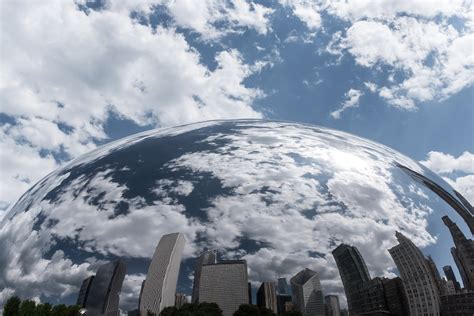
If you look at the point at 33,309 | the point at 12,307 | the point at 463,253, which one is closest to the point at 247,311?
the point at 33,309

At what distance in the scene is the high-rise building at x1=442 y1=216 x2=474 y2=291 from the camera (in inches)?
221

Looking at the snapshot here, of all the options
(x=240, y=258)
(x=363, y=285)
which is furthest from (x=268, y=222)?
(x=363, y=285)

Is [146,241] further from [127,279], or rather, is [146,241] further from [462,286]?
[462,286]

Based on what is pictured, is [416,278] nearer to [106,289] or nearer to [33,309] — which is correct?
[106,289]

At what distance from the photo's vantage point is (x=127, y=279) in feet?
17.1

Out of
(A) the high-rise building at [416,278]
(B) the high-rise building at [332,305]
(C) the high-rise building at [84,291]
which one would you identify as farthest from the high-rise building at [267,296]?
(C) the high-rise building at [84,291]

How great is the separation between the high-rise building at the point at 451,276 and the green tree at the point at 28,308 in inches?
213

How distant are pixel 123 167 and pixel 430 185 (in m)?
4.98

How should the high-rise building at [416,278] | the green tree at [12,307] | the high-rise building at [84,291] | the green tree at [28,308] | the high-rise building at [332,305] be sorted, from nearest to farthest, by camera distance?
the high-rise building at [332,305] < the high-rise building at [416,278] < the high-rise building at [84,291] < the green tree at [28,308] < the green tree at [12,307]

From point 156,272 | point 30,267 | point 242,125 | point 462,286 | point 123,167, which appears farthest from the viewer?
point 242,125

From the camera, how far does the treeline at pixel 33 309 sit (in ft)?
17.9

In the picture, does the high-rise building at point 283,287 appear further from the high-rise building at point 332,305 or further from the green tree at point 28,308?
the green tree at point 28,308

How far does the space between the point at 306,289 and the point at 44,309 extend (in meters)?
3.38

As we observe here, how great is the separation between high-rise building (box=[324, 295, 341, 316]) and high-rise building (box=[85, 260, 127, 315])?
2.48 m
